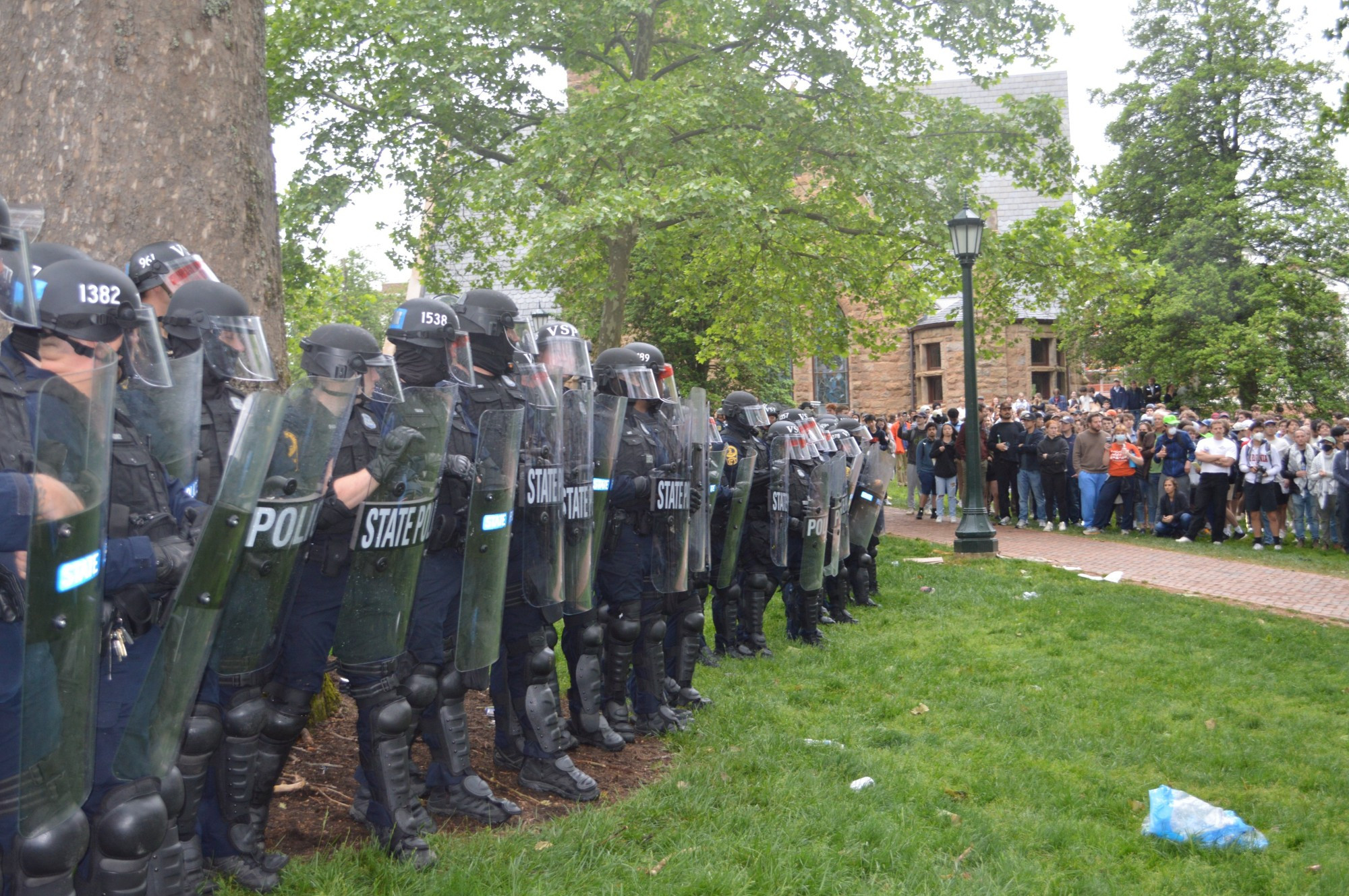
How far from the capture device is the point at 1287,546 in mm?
14156

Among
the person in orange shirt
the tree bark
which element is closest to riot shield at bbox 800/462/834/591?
the tree bark

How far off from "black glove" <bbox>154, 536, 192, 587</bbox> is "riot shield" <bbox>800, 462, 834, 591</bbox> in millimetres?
5348

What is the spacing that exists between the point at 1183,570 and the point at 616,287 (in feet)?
25.4

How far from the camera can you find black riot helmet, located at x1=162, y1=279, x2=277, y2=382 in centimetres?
359

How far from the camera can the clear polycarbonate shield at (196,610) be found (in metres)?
2.84

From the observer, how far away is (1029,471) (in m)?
16.7

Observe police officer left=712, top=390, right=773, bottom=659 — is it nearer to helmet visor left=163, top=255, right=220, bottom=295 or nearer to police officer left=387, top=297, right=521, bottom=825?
police officer left=387, top=297, right=521, bottom=825

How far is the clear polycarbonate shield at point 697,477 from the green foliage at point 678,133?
22.1 ft

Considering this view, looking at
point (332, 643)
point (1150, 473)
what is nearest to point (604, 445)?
point (332, 643)

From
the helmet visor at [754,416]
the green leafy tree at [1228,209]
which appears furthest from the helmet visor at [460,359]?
the green leafy tree at [1228,209]

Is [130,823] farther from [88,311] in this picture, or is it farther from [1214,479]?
[1214,479]

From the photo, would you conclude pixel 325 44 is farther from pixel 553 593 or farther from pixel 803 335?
pixel 553 593

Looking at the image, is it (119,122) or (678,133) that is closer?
(119,122)

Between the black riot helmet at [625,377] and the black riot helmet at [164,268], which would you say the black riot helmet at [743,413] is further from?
the black riot helmet at [164,268]
